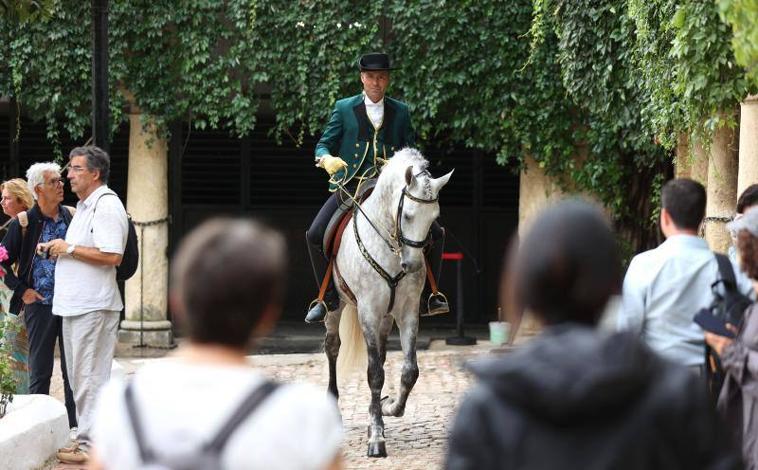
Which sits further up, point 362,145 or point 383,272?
point 362,145

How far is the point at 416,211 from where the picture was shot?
883cm

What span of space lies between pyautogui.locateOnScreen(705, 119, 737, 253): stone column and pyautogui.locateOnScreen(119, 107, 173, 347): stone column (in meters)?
7.12

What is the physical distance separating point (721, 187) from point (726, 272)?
557 centimetres

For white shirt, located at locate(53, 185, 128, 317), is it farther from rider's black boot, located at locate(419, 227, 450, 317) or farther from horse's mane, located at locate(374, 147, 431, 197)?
rider's black boot, located at locate(419, 227, 450, 317)

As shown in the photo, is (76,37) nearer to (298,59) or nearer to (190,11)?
(190,11)

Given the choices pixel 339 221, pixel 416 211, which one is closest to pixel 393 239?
pixel 416 211

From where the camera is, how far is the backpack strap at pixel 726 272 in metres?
5.06

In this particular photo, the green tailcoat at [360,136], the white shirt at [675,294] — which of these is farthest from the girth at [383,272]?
the white shirt at [675,294]

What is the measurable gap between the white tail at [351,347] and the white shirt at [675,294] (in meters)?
5.33

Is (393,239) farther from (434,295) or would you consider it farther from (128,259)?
(128,259)

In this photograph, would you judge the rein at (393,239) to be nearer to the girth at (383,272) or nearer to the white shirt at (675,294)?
the girth at (383,272)

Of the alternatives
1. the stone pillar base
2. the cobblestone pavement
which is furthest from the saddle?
the stone pillar base

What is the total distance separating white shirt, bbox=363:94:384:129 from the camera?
10031 millimetres

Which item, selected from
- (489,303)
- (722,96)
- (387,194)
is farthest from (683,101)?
(489,303)
